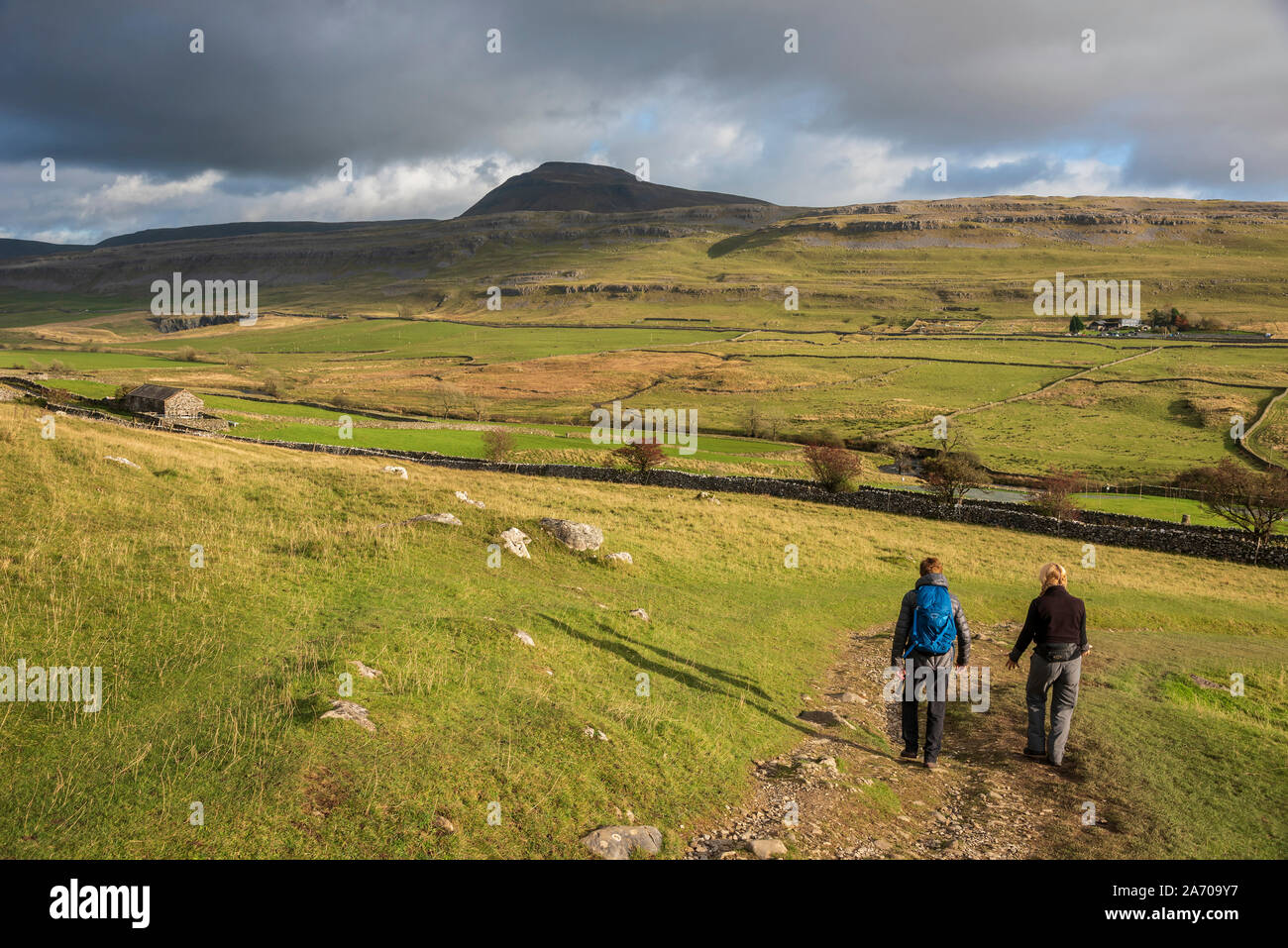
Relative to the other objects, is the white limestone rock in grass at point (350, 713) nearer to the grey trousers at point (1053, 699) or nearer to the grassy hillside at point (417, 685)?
the grassy hillside at point (417, 685)

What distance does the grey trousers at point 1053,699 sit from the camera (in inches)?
477

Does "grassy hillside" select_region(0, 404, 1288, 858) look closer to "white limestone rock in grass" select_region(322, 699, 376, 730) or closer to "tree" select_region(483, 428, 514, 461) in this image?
"white limestone rock in grass" select_region(322, 699, 376, 730)

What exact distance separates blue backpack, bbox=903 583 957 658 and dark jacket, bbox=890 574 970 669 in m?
0.07

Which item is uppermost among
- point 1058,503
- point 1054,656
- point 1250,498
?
point 1054,656

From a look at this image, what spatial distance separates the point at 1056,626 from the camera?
39.0ft

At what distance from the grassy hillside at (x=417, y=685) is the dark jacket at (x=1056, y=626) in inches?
79.3

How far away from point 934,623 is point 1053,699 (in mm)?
2410

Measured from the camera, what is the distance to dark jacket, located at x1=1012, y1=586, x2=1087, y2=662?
39.0 ft

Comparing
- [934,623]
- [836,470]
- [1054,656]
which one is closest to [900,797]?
[934,623]

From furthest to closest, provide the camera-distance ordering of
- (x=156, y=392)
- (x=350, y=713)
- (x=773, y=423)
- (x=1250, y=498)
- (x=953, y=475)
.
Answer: (x=773, y=423) < (x=156, y=392) < (x=953, y=475) < (x=1250, y=498) < (x=350, y=713)

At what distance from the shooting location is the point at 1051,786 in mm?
11656

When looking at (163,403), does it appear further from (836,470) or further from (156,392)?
(836,470)
